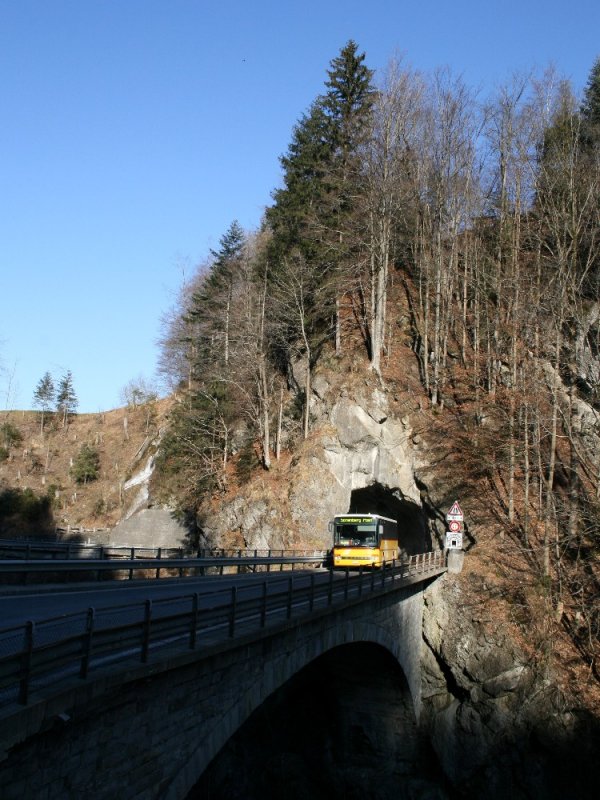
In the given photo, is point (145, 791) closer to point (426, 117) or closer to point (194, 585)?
point (194, 585)

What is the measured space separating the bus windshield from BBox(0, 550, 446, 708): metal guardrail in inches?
503

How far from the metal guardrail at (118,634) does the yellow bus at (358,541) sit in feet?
41.5

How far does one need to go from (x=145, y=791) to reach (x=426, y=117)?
40499mm

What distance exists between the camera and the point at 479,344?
1585 inches

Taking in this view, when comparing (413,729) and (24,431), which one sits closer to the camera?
(413,729)

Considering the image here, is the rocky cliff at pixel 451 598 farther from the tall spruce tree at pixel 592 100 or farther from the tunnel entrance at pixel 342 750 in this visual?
the tall spruce tree at pixel 592 100

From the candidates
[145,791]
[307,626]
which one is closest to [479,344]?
[307,626]

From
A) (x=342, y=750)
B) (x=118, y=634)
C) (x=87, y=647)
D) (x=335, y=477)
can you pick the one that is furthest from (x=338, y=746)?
(x=87, y=647)

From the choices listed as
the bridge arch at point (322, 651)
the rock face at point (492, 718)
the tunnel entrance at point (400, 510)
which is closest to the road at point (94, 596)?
the bridge arch at point (322, 651)

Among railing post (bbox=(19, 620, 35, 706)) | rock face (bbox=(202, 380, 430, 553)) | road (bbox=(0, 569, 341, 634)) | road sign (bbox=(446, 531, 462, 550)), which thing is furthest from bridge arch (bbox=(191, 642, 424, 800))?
railing post (bbox=(19, 620, 35, 706))

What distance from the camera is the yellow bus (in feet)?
97.7

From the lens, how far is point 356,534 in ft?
98.9

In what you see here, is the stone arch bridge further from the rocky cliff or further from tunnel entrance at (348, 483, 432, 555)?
tunnel entrance at (348, 483, 432, 555)

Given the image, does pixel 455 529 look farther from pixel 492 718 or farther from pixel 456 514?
pixel 492 718
